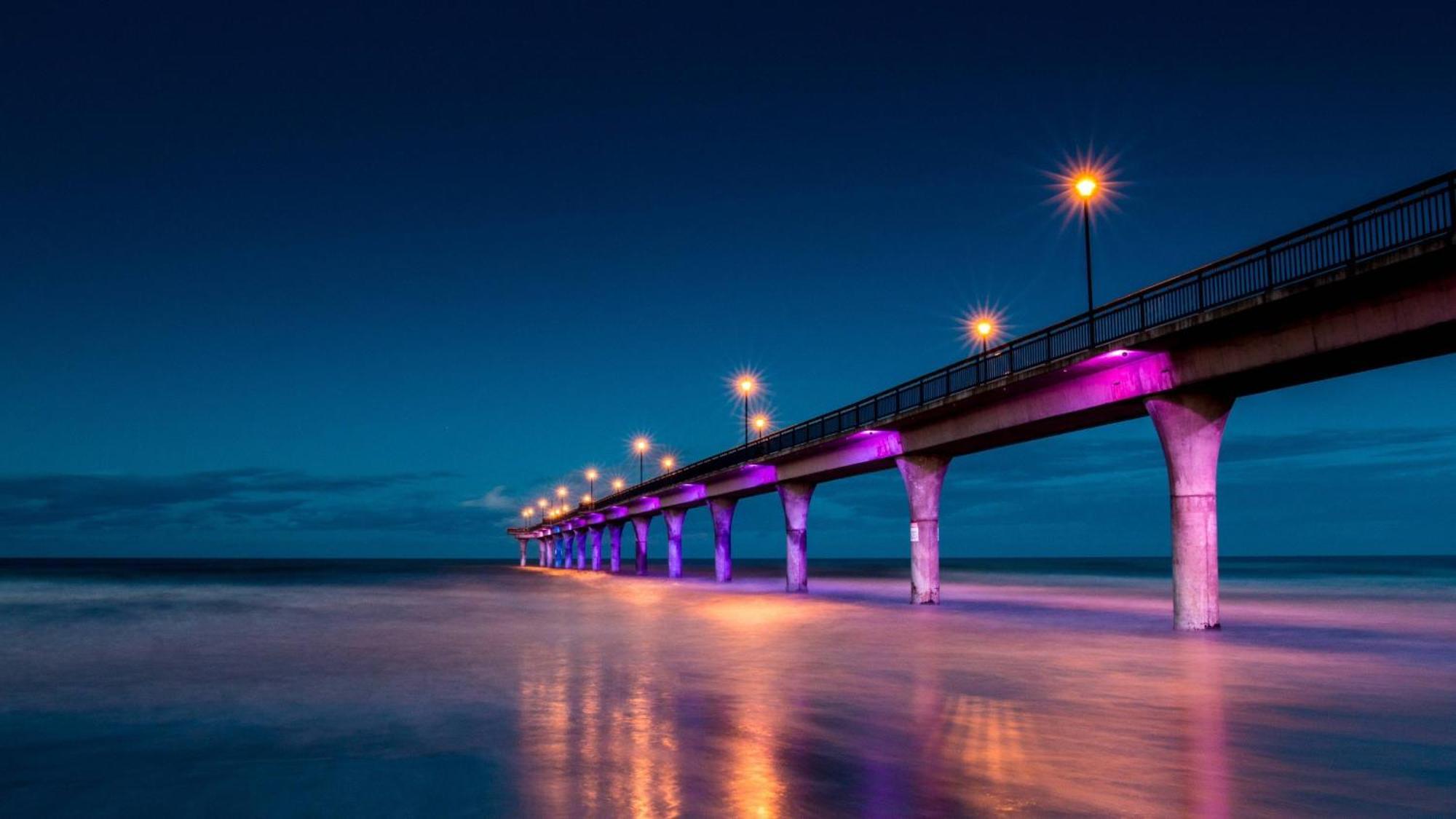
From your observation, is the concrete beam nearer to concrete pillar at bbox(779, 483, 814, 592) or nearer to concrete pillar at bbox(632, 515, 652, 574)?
concrete pillar at bbox(632, 515, 652, 574)

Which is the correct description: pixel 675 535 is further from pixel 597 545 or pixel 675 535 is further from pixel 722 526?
pixel 597 545

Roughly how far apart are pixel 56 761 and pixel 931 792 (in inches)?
378

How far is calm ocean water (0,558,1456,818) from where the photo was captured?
9.63m

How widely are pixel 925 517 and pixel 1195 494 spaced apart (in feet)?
56.3

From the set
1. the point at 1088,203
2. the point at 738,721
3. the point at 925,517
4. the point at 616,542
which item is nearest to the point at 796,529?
the point at 925,517

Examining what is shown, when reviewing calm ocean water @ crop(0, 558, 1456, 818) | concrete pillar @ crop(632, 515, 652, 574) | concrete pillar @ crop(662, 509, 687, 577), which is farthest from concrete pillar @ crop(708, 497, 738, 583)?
calm ocean water @ crop(0, 558, 1456, 818)

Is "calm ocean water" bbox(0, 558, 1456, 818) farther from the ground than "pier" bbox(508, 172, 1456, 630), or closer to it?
closer to it

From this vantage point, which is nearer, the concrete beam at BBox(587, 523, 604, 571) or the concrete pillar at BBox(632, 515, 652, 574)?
the concrete pillar at BBox(632, 515, 652, 574)

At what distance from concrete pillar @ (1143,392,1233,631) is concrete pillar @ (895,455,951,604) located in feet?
52.4

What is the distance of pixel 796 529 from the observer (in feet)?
196

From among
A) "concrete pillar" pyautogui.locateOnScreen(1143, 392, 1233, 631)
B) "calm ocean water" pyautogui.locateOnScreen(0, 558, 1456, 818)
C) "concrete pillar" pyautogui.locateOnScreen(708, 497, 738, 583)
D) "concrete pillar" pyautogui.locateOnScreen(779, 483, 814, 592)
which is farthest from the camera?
"concrete pillar" pyautogui.locateOnScreen(708, 497, 738, 583)

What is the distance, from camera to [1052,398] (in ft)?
111

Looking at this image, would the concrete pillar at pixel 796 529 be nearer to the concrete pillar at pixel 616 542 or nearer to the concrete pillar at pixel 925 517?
the concrete pillar at pixel 925 517

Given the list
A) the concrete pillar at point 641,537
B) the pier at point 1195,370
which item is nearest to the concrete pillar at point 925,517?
the pier at point 1195,370
